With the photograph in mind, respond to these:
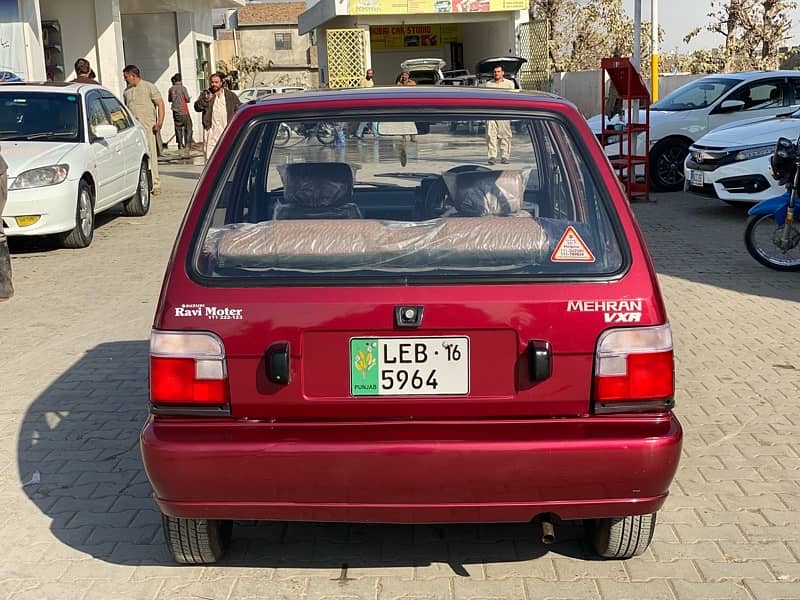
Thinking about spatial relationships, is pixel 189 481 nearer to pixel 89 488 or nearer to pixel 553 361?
pixel 553 361

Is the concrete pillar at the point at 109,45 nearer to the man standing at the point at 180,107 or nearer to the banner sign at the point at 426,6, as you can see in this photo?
the man standing at the point at 180,107

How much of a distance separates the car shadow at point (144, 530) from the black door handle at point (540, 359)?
3.09 feet

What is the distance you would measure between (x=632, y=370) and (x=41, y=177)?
27.0ft

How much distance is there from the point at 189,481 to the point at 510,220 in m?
1.32

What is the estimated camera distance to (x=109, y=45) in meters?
22.7

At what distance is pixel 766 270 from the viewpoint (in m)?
9.38

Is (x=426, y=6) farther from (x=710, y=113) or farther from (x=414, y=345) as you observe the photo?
(x=414, y=345)


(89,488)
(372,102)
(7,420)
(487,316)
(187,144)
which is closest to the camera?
(487,316)

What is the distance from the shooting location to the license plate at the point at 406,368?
10.6 ft

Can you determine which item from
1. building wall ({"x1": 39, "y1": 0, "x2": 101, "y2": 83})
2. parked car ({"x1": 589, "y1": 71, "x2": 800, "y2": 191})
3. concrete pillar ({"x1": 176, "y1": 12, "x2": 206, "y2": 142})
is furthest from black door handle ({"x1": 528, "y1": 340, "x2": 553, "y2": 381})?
concrete pillar ({"x1": 176, "y1": 12, "x2": 206, "y2": 142})

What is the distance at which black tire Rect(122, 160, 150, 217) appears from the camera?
44.2 feet

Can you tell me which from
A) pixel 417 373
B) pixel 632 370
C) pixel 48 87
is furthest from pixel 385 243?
pixel 48 87

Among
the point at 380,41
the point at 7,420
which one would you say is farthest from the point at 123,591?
the point at 380,41

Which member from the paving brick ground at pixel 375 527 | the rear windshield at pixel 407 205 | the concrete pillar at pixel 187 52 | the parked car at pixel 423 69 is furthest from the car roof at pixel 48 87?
the parked car at pixel 423 69
